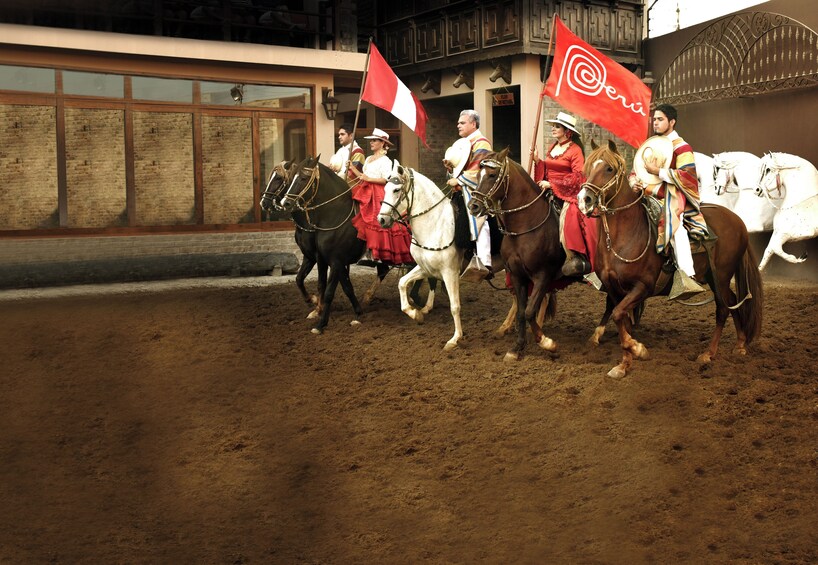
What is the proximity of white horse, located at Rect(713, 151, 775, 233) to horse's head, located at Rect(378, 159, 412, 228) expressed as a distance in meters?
6.89

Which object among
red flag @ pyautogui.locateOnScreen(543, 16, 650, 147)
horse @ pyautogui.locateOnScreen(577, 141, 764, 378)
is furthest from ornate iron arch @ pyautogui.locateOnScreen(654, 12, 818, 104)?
horse @ pyautogui.locateOnScreen(577, 141, 764, 378)

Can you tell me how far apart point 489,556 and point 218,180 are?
1373cm

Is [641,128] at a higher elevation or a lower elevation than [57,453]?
higher

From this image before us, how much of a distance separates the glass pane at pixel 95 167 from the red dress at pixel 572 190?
9.45 m

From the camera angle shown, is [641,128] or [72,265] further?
[72,265]

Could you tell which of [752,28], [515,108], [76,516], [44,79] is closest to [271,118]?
[44,79]

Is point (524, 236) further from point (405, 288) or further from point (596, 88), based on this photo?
point (596, 88)

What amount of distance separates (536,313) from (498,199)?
1.13 meters

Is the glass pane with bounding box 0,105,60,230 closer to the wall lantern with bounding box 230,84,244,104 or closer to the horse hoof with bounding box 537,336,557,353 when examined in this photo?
the wall lantern with bounding box 230,84,244,104

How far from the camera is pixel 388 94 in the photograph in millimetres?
10852

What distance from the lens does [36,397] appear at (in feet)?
24.2

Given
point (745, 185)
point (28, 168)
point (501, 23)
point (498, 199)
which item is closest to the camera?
point (498, 199)

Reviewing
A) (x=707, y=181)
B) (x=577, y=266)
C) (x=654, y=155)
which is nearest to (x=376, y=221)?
(x=577, y=266)

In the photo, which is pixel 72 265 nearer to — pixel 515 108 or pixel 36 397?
pixel 36 397
